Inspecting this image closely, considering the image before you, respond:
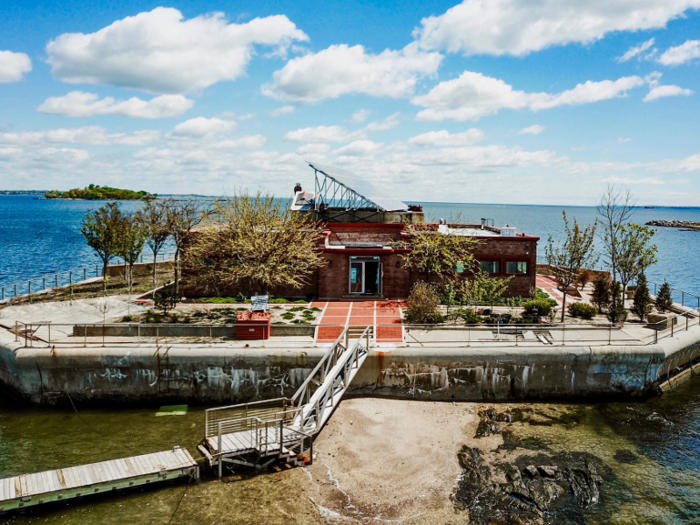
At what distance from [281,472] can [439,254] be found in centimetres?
1799

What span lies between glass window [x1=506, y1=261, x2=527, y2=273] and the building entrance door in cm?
798

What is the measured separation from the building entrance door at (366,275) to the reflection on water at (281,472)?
511 inches

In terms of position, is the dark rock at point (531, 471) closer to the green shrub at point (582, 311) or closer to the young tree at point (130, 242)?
the green shrub at point (582, 311)

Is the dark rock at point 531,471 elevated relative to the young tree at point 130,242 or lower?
lower

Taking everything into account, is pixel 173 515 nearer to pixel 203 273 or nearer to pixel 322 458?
pixel 322 458

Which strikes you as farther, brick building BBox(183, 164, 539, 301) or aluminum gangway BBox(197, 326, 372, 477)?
brick building BBox(183, 164, 539, 301)

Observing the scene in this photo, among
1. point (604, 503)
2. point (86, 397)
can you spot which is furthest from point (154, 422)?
point (604, 503)

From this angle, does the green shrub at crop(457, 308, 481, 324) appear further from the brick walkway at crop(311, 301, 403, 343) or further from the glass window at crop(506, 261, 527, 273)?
the glass window at crop(506, 261, 527, 273)

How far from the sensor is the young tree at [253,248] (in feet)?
90.4

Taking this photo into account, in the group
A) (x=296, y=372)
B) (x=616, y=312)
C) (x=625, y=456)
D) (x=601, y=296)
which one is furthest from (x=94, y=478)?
(x=601, y=296)

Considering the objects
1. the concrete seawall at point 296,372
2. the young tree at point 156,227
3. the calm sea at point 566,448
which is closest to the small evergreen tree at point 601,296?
the calm sea at point 566,448

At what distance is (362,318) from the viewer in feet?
90.9

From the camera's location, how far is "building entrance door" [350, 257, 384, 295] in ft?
107

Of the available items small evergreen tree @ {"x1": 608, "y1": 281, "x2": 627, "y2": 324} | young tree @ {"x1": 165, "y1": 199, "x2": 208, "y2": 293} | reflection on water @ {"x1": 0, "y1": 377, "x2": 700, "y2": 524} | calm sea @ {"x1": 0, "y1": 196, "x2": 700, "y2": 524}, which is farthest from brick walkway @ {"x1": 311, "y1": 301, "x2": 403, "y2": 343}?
small evergreen tree @ {"x1": 608, "y1": 281, "x2": 627, "y2": 324}
